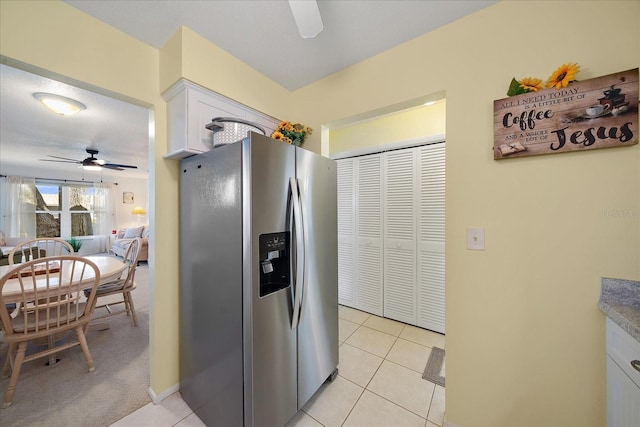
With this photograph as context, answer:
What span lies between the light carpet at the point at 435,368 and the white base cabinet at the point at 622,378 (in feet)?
3.02

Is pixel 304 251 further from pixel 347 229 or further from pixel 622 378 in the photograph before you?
pixel 347 229

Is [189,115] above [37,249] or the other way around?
above

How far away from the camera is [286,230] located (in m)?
1.29

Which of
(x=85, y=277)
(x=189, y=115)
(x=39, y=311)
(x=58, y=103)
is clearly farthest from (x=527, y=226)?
(x=58, y=103)

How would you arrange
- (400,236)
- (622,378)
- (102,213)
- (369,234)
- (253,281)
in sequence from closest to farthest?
(622,378)
(253,281)
(400,236)
(369,234)
(102,213)

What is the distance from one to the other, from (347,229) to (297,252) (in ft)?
5.65

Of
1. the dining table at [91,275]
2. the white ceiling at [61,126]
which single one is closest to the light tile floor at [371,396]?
the dining table at [91,275]

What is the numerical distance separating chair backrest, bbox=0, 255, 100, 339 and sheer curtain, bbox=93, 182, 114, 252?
19.9 feet

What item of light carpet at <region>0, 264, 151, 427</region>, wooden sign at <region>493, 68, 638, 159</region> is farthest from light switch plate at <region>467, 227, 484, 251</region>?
light carpet at <region>0, 264, 151, 427</region>

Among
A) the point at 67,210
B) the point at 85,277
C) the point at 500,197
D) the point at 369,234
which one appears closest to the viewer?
the point at 500,197

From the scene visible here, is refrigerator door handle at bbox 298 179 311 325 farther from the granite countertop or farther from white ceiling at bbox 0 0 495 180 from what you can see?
the granite countertop

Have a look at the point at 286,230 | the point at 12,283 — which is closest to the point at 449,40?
the point at 286,230

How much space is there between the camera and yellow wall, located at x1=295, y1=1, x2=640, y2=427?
1.00 metres

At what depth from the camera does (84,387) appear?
5.44 feet
